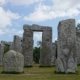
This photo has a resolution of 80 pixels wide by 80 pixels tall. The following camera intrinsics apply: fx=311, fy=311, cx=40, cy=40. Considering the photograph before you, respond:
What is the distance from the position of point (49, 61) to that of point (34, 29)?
3392 millimetres

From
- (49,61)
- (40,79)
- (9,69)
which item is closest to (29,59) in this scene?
(49,61)

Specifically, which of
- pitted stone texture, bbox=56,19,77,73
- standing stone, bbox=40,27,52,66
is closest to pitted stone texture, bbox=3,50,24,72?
pitted stone texture, bbox=56,19,77,73

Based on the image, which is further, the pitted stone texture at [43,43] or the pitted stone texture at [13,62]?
the pitted stone texture at [43,43]

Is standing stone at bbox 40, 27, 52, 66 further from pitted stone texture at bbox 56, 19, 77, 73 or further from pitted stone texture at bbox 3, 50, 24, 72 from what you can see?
pitted stone texture at bbox 56, 19, 77, 73

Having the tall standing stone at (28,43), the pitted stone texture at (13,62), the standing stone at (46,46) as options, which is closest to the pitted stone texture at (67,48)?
the pitted stone texture at (13,62)

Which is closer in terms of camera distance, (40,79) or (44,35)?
(40,79)

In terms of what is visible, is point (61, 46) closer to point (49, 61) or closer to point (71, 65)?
point (71, 65)

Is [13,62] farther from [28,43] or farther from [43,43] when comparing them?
[43,43]

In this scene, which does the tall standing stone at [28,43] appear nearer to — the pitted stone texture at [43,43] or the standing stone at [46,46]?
the pitted stone texture at [43,43]

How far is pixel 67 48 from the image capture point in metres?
18.4

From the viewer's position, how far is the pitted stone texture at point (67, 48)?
1820 cm

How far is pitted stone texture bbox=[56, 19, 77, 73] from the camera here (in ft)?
59.7

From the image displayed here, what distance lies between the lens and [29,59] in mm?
29734

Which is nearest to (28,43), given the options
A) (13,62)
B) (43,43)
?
(43,43)
